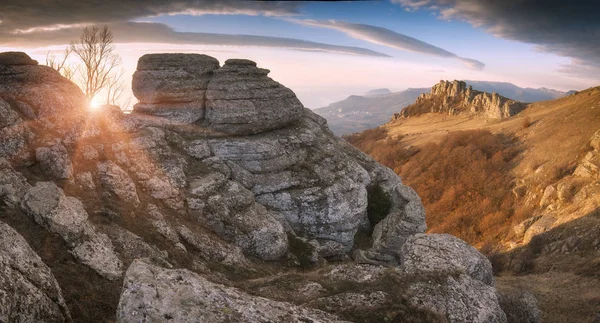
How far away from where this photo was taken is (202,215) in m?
23.2

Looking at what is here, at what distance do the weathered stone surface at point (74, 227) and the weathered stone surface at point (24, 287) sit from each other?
289 cm

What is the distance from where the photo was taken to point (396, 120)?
16138cm

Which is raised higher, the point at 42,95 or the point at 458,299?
the point at 42,95

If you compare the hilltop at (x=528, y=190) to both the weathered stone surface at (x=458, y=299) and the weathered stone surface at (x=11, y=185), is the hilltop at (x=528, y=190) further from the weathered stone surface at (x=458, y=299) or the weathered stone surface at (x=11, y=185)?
the weathered stone surface at (x=11, y=185)

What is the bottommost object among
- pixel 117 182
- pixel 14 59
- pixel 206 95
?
pixel 117 182

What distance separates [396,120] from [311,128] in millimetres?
132020

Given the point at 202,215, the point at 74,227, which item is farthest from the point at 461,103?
the point at 74,227

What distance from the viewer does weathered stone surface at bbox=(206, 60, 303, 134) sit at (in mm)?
32438

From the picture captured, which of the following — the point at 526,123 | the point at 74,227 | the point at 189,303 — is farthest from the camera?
the point at 526,123

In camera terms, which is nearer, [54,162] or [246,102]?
[54,162]

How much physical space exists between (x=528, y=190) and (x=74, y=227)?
2858 inches

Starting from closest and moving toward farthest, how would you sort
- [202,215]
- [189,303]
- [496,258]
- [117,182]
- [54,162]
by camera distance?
[189,303] < [54,162] < [117,182] < [202,215] < [496,258]

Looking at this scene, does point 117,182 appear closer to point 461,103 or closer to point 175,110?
point 175,110

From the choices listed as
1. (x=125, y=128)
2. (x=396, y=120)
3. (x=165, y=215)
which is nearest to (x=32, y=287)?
(x=165, y=215)
